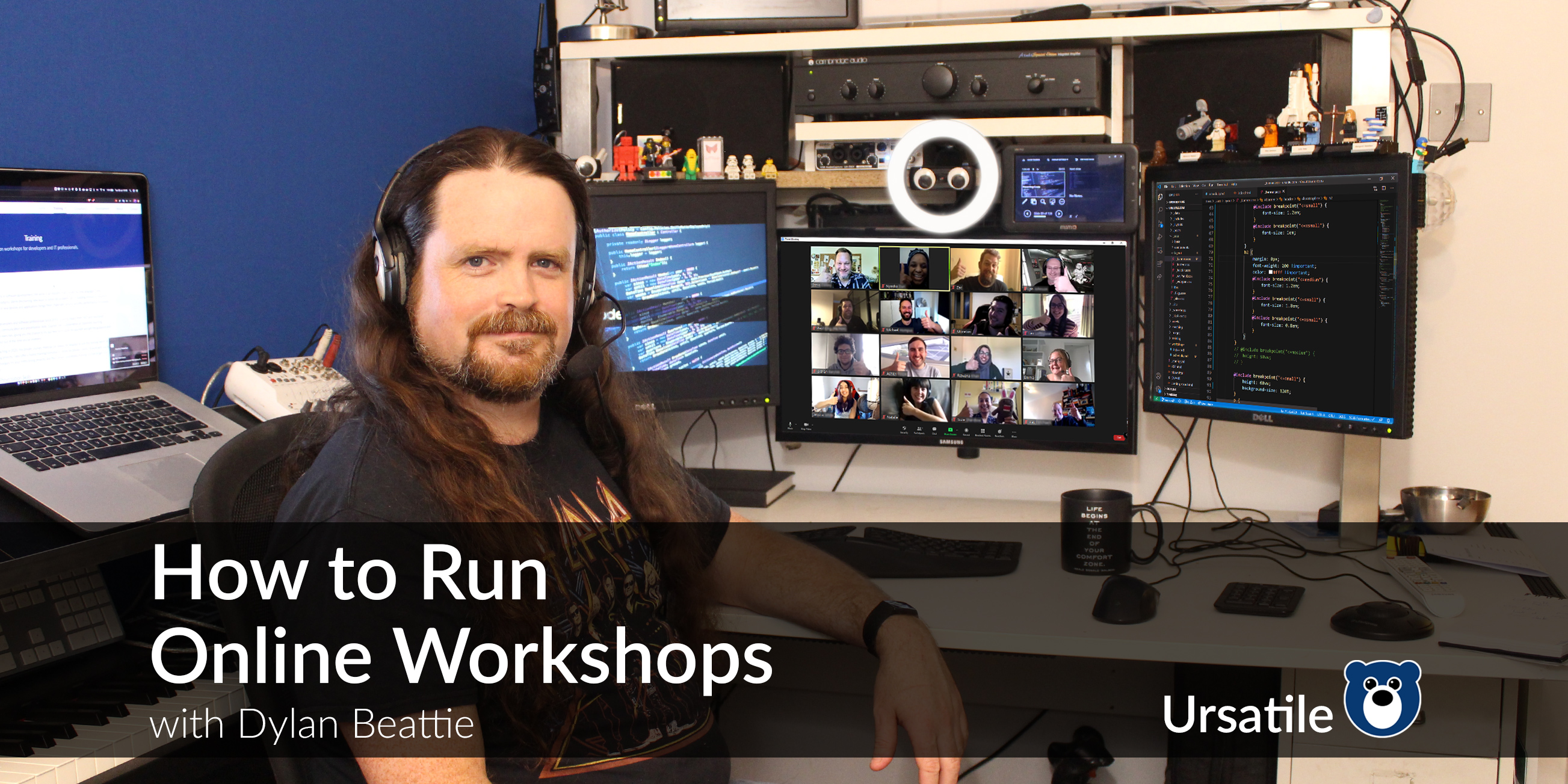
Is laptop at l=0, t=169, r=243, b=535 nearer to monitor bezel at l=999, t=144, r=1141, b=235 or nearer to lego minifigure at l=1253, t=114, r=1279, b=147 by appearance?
monitor bezel at l=999, t=144, r=1141, b=235

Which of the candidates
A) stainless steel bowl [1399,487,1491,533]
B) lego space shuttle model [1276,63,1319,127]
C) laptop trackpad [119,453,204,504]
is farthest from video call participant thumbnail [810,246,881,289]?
laptop trackpad [119,453,204,504]

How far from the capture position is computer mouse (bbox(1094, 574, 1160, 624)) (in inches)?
51.4

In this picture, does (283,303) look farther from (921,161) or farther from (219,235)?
(921,161)

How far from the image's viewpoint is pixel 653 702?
1.15m

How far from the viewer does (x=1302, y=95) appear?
1.72m

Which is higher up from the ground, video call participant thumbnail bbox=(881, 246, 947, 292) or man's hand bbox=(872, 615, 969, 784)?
video call participant thumbnail bbox=(881, 246, 947, 292)

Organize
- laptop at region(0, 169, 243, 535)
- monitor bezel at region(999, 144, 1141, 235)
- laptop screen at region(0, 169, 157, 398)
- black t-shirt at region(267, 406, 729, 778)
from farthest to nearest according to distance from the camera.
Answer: monitor bezel at region(999, 144, 1141, 235), laptop screen at region(0, 169, 157, 398), laptop at region(0, 169, 243, 535), black t-shirt at region(267, 406, 729, 778)

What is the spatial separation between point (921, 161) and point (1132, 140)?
1.21ft

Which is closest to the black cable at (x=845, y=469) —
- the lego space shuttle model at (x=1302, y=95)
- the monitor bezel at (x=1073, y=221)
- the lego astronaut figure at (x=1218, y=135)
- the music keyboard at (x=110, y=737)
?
the monitor bezel at (x=1073, y=221)

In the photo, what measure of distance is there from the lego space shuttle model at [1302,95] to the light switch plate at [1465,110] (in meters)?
0.25

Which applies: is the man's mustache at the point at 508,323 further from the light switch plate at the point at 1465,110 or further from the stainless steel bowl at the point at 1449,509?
the light switch plate at the point at 1465,110

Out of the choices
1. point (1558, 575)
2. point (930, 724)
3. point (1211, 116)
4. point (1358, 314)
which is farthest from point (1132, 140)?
point (930, 724)

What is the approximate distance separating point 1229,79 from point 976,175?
0.43 metres

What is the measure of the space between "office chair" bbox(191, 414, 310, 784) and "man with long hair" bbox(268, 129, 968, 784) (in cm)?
3
